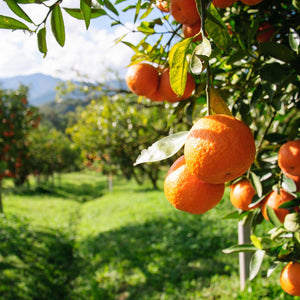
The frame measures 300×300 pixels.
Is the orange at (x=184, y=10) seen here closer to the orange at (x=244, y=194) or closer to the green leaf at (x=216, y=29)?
the green leaf at (x=216, y=29)

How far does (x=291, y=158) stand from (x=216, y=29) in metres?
0.47

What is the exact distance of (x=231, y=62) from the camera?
2.20 feet

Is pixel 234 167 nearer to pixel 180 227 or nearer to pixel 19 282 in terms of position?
pixel 19 282

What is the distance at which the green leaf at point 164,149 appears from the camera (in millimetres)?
527

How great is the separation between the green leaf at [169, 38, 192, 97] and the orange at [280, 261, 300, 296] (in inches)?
27.2

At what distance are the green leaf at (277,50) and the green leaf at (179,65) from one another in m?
0.26

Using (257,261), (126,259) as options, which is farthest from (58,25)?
(126,259)

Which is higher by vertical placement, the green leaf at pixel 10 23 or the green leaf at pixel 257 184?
the green leaf at pixel 10 23

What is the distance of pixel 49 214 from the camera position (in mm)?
7707

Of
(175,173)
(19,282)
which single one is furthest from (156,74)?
(19,282)

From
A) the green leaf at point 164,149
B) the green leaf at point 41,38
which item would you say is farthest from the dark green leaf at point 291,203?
the green leaf at point 41,38

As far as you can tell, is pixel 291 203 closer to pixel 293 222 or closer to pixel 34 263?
pixel 293 222

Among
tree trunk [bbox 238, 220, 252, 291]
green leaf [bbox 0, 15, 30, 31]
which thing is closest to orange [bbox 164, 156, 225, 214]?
green leaf [bbox 0, 15, 30, 31]

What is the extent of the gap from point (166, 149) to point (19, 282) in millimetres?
3817
